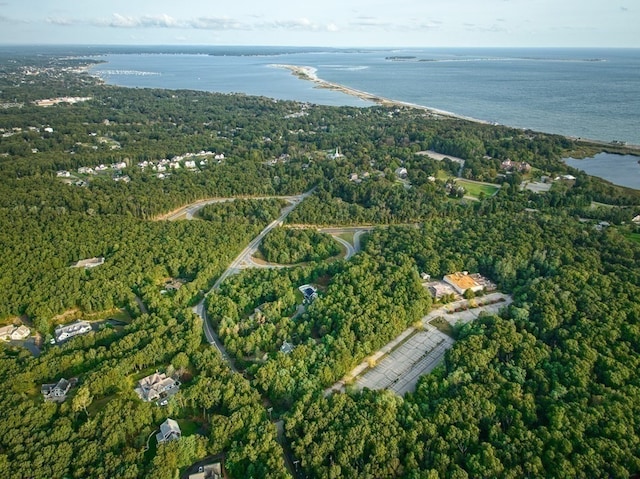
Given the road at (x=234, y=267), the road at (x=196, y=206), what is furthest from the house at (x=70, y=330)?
the road at (x=196, y=206)

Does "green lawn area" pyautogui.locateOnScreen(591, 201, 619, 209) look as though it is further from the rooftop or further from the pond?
the rooftop

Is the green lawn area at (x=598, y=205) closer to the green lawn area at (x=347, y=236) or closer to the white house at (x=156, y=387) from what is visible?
the green lawn area at (x=347, y=236)

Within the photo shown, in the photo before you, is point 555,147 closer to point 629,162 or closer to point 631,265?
point 629,162

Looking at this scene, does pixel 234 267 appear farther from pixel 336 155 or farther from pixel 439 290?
pixel 336 155

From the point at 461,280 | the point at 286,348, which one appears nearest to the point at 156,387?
the point at 286,348

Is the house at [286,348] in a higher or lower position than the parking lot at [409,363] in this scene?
higher

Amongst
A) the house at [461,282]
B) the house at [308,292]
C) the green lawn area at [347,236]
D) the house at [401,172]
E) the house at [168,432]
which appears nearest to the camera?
the house at [168,432]
